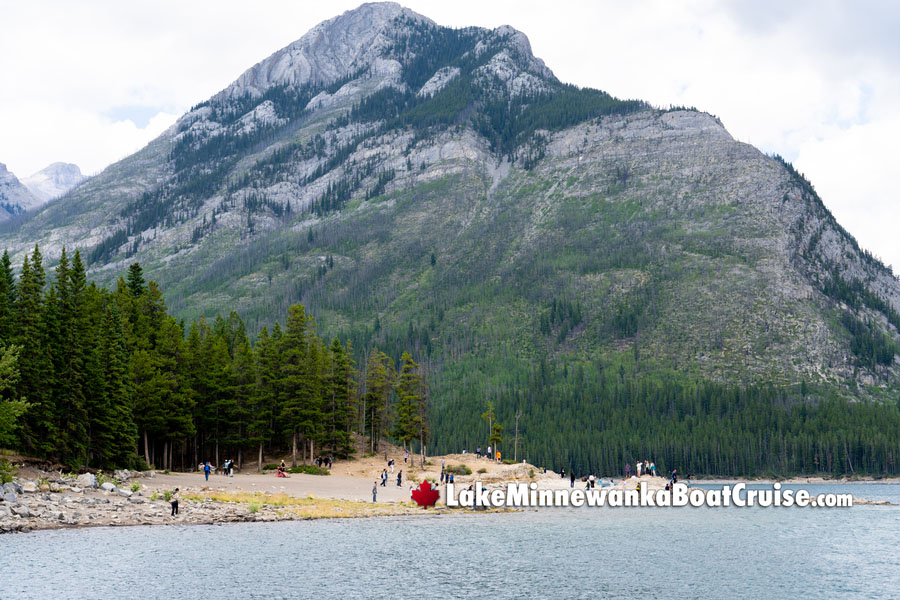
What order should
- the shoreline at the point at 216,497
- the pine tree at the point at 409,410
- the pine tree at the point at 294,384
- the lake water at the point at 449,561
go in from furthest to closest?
the pine tree at the point at 409,410, the pine tree at the point at 294,384, the shoreline at the point at 216,497, the lake water at the point at 449,561

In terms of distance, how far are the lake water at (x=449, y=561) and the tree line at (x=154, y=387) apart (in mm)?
18880

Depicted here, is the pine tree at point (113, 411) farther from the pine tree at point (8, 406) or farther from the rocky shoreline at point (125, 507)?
the pine tree at point (8, 406)

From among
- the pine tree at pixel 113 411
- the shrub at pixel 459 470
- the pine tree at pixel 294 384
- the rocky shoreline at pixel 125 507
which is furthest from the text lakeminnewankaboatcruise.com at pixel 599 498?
the pine tree at pixel 113 411

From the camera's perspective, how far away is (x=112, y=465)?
77625 millimetres

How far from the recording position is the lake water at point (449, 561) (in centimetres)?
4169

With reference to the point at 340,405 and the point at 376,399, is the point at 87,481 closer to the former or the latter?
the point at 340,405

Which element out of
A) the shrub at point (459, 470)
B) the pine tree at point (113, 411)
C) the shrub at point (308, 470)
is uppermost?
the pine tree at point (113, 411)

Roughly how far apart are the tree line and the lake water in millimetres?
18880

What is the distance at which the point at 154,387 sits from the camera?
88312 millimetres

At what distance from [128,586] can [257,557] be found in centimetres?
1052

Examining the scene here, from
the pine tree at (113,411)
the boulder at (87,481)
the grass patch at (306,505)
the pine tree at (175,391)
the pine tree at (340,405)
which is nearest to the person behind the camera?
the boulder at (87,481)

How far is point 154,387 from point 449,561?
5141 cm

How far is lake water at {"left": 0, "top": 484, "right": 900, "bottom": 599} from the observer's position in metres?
41.7

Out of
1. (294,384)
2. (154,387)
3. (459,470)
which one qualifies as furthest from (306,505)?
(459,470)
